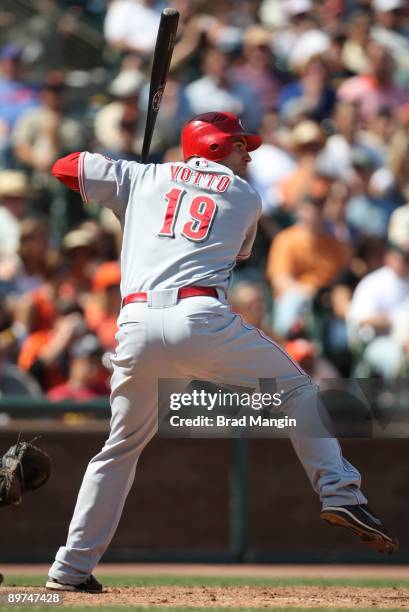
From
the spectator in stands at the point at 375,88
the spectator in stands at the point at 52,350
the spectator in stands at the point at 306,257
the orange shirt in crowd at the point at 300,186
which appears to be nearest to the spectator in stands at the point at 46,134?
the orange shirt in crowd at the point at 300,186

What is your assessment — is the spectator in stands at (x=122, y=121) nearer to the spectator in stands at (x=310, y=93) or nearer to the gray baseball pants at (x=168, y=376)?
the spectator in stands at (x=310, y=93)

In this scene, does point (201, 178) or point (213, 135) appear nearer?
point (201, 178)

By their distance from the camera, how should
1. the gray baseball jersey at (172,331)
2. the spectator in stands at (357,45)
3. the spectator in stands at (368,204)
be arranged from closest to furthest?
the gray baseball jersey at (172,331) < the spectator in stands at (368,204) < the spectator in stands at (357,45)

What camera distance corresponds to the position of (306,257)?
905cm

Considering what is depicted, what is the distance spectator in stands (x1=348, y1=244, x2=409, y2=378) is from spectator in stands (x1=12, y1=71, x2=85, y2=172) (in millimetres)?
2805

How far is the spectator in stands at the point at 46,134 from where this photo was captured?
989 centimetres

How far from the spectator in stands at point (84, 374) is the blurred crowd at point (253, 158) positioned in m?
0.01

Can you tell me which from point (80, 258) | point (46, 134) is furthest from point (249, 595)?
point (46, 134)

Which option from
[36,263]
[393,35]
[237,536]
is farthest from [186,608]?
[393,35]

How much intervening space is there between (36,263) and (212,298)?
436cm

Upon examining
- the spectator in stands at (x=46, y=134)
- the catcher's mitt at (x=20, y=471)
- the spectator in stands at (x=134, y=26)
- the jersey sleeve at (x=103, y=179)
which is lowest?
the catcher's mitt at (x=20, y=471)

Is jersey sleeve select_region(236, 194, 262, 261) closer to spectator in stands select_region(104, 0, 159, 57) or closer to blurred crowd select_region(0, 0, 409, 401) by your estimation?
blurred crowd select_region(0, 0, 409, 401)

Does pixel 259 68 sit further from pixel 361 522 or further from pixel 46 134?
pixel 361 522

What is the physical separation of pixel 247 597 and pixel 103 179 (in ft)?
6.08
